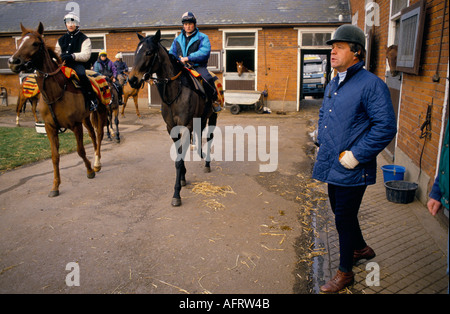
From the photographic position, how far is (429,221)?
449 centimetres

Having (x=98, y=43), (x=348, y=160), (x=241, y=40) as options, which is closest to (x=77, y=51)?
(x=348, y=160)

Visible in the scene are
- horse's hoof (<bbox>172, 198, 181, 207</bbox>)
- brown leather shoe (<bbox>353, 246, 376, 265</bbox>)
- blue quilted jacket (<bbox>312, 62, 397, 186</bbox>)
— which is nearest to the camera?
blue quilted jacket (<bbox>312, 62, 397, 186</bbox>)

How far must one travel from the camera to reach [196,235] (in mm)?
4289

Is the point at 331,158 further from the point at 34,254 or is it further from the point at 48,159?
the point at 48,159

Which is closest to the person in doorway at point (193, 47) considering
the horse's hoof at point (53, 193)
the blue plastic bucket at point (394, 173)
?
the horse's hoof at point (53, 193)

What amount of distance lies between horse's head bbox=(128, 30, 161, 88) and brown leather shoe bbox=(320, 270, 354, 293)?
12.2 ft

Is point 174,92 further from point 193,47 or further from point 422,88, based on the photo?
point 422,88

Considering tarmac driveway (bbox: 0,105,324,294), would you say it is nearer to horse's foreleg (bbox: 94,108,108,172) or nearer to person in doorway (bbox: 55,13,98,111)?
horse's foreleg (bbox: 94,108,108,172)

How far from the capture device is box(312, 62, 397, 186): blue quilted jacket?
2.73m

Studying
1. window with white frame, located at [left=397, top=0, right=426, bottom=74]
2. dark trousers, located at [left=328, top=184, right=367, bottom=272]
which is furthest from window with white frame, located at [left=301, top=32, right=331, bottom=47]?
dark trousers, located at [left=328, top=184, right=367, bottom=272]

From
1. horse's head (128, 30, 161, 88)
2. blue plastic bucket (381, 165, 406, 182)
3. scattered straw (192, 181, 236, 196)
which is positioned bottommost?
scattered straw (192, 181, 236, 196)

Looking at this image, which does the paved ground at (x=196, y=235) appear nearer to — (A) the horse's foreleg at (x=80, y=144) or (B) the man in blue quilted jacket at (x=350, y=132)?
(A) the horse's foreleg at (x=80, y=144)

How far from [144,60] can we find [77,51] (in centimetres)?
207

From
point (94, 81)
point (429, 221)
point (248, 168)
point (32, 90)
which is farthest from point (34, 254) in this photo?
point (32, 90)
